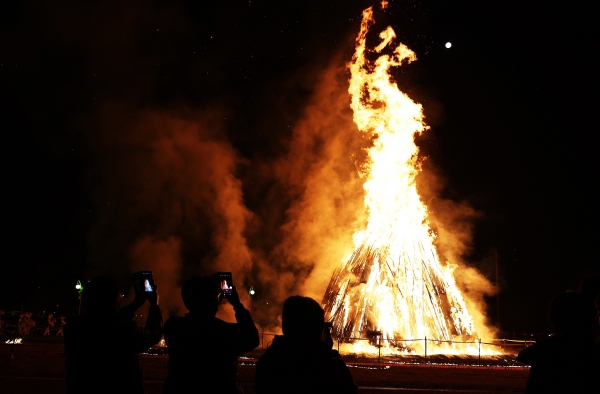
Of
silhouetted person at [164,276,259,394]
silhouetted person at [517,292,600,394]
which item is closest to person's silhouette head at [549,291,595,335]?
silhouetted person at [517,292,600,394]

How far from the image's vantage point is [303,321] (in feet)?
9.32

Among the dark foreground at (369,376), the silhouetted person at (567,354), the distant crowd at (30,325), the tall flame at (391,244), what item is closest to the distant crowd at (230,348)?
the silhouetted person at (567,354)

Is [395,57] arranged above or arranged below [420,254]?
above

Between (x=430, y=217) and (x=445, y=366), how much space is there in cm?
1133

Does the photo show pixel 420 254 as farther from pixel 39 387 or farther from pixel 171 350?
pixel 171 350

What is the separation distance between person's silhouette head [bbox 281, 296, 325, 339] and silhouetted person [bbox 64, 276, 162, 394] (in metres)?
1.23

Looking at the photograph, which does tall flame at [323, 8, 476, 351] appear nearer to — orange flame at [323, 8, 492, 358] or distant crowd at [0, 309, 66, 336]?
orange flame at [323, 8, 492, 358]

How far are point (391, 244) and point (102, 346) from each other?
21607 mm

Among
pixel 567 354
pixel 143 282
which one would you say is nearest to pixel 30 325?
pixel 143 282

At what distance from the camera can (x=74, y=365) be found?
3555 mm

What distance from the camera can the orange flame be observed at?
23.0 metres

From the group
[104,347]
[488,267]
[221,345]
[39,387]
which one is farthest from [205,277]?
[488,267]

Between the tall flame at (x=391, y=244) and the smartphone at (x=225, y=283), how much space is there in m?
19.2

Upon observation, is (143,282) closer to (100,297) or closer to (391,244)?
(100,297)
